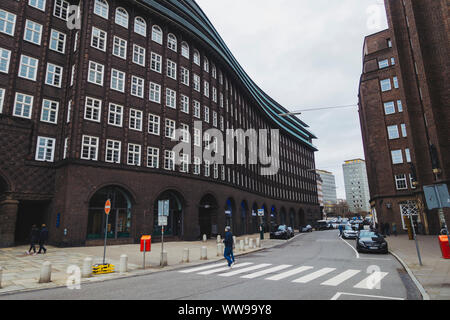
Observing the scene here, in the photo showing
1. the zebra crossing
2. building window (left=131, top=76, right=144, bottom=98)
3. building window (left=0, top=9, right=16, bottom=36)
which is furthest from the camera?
building window (left=131, top=76, right=144, bottom=98)

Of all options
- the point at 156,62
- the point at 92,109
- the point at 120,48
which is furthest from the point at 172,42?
the point at 92,109

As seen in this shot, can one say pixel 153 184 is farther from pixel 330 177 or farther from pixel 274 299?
pixel 330 177

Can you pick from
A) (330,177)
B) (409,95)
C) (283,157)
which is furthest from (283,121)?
(330,177)

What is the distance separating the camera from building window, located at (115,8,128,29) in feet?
86.7

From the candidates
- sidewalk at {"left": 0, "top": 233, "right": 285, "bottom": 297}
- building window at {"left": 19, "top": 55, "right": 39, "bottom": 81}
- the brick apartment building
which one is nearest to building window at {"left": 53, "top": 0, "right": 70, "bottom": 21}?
building window at {"left": 19, "top": 55, "right": 39, "bottom": 81}

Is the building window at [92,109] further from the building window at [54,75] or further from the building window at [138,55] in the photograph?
the building window at [138,55]

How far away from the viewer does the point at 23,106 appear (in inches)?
893

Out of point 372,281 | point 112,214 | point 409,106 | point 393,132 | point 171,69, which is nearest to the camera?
point 372,281

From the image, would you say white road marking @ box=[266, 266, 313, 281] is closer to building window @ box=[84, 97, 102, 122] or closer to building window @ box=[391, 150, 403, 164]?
building window @ box=[84, 97, 102, 122]

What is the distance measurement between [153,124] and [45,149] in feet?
31.0

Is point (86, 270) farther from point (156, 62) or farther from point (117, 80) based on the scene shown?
point (156, 62)

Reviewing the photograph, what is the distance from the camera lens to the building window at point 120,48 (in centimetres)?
2565

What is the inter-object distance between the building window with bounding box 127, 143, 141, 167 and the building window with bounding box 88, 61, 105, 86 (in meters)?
6.06

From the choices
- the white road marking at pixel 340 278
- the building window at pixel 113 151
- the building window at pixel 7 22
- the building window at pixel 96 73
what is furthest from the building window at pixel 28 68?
the white road marking at pixel 340 278
